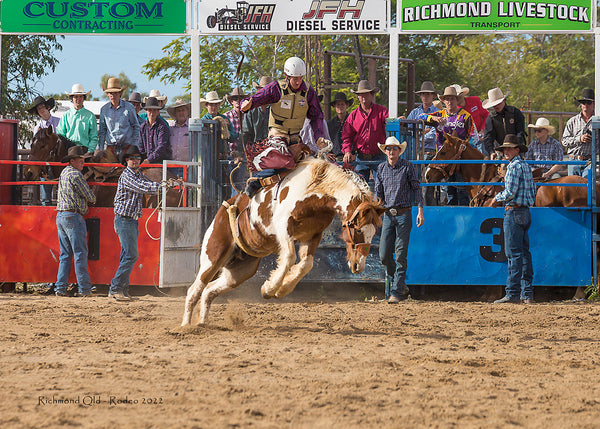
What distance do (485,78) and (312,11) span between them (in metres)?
29.8

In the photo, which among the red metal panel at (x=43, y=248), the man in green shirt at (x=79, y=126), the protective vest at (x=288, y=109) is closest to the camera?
the protective vest at (x=288, y=109)

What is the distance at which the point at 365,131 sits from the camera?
460 inches

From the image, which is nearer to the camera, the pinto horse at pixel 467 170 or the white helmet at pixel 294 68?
the white helmet at pixel 294 68

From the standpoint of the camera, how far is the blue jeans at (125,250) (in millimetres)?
11648

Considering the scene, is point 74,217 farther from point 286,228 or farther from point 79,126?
point 286,228

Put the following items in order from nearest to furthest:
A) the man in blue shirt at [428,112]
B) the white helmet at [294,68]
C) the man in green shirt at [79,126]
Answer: the white helmet at [294,68] < the man in blue shirt at [428,112] < the man in green shirt at [79,126]

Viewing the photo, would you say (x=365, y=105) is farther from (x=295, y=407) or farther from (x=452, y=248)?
(x=295, y=407)

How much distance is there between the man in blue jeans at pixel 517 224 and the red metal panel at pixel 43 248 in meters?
5.13

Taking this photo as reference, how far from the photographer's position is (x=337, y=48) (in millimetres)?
26703

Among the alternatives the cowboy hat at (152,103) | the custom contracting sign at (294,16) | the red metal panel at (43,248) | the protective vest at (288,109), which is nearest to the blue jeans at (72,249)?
the red metal panel at (43,248)

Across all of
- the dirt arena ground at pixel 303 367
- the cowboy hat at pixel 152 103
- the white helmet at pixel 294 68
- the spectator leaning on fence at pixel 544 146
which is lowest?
the dirt arena ground at pixel 303 367

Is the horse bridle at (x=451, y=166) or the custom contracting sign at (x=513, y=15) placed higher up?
the custom contracting sign at (x=513, y=15)

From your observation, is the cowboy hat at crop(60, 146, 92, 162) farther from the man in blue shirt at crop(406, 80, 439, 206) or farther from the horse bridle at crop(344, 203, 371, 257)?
the horse bridle at crop(344, 203, 371, 257)

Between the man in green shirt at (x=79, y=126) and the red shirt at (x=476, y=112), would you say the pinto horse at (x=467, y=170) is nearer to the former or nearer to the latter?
the red shirt at (x=476, y=112)
